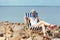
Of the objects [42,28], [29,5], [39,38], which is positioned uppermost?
[29,5]

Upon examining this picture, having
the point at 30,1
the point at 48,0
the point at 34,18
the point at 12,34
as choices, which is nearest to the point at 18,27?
the point at 12,34

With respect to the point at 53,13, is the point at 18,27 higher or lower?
lower

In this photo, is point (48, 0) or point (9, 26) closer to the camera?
point (48, 0)

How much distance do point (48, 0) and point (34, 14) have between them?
22 centimetres

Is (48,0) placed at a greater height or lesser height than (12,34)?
greater

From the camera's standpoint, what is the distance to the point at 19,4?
59.4 inches

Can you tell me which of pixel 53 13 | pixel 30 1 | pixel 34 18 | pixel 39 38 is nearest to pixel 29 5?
pixel 30 1

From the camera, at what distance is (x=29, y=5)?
1.50 metres

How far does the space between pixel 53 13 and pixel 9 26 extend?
52 centimetres

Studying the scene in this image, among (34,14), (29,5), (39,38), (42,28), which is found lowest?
(39,38)

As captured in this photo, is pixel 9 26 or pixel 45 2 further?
pixel 9 26

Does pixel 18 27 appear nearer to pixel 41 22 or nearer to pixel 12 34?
pixel 12 34

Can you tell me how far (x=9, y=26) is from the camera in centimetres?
159

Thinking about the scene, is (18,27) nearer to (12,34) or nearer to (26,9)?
(12,34)
